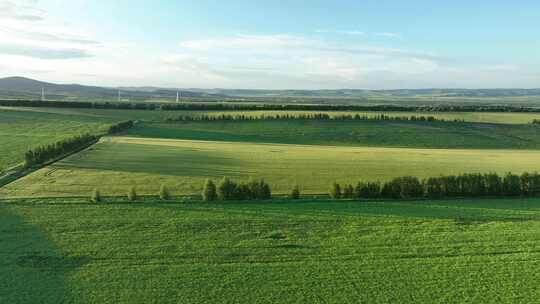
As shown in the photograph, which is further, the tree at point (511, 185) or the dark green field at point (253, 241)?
the tree at point (511, 185)

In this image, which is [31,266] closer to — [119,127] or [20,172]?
[20,172]

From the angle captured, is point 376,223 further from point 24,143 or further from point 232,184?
point 24,143

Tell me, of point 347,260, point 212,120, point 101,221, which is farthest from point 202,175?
point 212,120

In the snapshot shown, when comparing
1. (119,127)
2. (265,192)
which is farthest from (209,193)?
(119,127)

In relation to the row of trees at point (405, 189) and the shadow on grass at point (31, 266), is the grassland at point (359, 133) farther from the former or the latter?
the shadow on grass at point (31, 266)

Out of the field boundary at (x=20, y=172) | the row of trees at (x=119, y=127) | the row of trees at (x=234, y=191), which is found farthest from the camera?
the row of trees at (x=119, y=127)

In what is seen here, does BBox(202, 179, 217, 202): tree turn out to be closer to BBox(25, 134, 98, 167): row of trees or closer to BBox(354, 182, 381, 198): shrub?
BBox(354, 182, 381, 198): shrub

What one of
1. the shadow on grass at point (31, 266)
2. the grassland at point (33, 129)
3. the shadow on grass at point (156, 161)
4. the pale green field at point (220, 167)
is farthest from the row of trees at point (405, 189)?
the grassland at point (33, 129)
